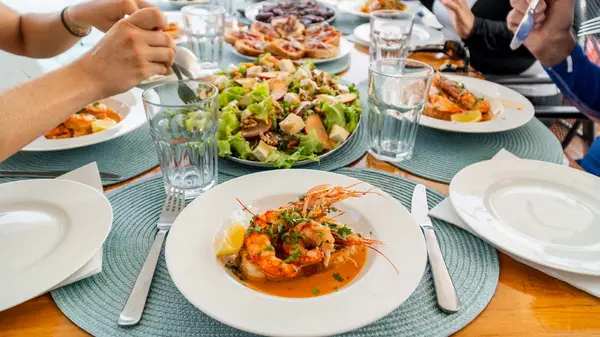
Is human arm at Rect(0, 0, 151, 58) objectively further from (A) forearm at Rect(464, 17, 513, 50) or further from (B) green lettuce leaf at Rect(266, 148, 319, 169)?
(A) forearm at Rect(464, 17, 513, 50)

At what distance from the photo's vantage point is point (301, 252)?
2.74 ft

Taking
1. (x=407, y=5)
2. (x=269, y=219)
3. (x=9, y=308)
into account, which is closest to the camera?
(x=9, y=308)

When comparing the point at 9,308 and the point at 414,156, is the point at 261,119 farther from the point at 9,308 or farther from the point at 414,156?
the point at 9,308

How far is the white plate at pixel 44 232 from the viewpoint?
762mm

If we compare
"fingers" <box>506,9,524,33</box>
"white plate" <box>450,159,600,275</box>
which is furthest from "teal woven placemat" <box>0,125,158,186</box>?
"fingers" <box>506,9,524,33</box>

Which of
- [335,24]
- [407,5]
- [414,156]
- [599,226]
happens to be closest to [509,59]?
[407,5]

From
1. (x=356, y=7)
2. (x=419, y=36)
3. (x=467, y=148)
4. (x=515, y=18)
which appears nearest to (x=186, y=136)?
(x=467, y=148)

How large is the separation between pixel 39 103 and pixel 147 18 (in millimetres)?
319

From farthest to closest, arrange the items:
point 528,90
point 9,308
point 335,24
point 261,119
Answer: point 335,24 < point 528,90 < point 261,119 < point 9,308

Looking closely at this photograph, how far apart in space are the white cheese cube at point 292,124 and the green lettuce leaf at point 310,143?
0.05m

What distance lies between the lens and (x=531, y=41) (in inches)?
72.9

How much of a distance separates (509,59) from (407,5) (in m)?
0.70

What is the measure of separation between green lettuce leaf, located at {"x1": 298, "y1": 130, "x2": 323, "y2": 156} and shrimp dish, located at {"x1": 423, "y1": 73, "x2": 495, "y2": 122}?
1.45ft

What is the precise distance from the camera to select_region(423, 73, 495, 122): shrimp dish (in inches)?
57.0
